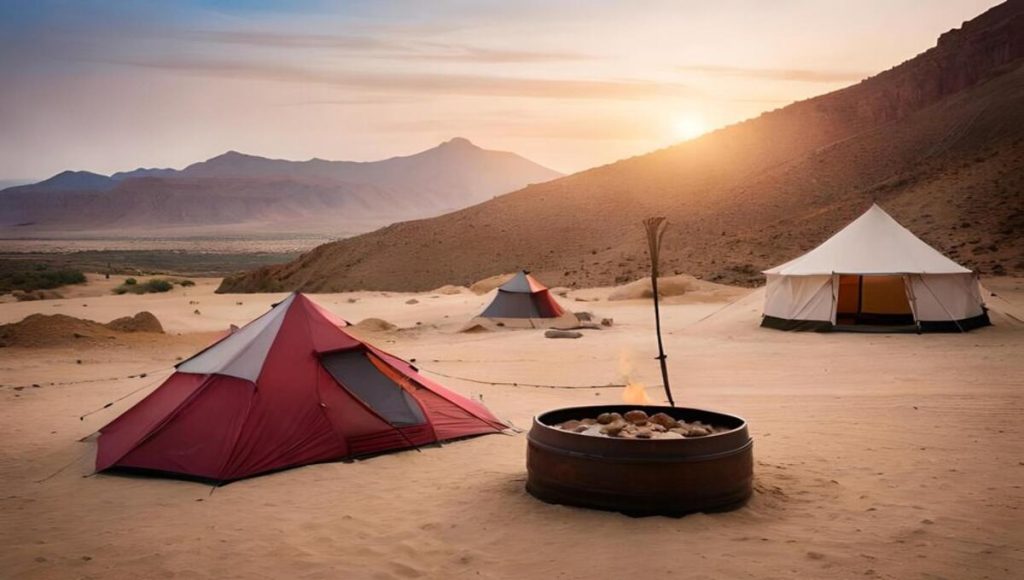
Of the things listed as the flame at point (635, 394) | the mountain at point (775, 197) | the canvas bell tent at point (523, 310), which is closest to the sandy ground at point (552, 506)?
the flame at point (635, 394)

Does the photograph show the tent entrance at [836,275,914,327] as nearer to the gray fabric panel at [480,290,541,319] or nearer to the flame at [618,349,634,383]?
the gray fabric panel at [480,290,541,319]

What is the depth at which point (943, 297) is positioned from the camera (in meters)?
20.2

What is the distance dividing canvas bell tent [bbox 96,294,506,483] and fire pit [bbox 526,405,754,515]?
271 centimetres

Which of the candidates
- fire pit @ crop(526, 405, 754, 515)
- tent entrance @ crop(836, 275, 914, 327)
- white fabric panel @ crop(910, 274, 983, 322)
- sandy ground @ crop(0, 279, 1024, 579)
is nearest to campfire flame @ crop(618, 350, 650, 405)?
sandy ground @ crop(0, 279, 1024, 579)

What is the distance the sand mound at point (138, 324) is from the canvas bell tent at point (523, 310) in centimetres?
746

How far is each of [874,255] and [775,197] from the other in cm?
3580

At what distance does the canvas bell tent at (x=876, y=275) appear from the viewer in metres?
20.2

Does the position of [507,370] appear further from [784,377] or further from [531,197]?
[531,197]

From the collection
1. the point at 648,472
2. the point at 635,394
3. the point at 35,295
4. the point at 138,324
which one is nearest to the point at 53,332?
the point at 138,324

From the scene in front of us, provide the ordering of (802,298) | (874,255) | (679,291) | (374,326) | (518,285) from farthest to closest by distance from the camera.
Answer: (679,291), (518,285), (374,326), (802,298), (874,255)

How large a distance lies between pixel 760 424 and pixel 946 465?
2.52 metres

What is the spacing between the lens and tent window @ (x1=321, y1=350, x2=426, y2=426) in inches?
374

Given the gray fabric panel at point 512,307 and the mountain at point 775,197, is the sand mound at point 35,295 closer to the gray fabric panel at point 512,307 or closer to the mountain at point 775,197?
the mountain at point 775,197

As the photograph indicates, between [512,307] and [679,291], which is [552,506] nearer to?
[512,307]
